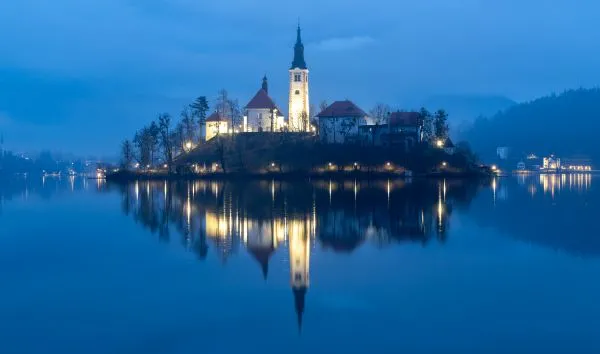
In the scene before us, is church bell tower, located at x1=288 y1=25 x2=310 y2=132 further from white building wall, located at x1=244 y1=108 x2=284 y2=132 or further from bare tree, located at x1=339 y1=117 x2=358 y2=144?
bare tree, located at x1=339 y1=117 x2=358 y2=144

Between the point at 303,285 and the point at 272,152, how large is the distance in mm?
78978

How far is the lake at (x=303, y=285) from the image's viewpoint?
13.7 metres

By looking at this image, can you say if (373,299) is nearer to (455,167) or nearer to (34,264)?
(34,264)

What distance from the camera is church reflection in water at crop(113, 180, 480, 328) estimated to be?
2528cm

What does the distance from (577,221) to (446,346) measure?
2538cm

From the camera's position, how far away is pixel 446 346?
43.1 feet

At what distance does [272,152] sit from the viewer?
319ft

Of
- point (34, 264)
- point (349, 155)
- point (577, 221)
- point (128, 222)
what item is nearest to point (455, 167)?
point (349, 155)

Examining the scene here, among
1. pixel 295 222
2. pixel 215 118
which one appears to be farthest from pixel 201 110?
pixel 295 222

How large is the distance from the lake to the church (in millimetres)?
73197

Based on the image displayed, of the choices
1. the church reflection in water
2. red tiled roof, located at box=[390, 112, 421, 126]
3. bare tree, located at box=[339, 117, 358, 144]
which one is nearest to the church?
bare tree, located at box=[339, 117, 358, 144]

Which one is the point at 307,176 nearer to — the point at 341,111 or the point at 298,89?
the point at 341,111

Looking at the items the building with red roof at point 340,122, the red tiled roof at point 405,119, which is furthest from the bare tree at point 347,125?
the red tiled roof at point 405,119

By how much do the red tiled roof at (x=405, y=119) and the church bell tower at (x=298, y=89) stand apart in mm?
15382
